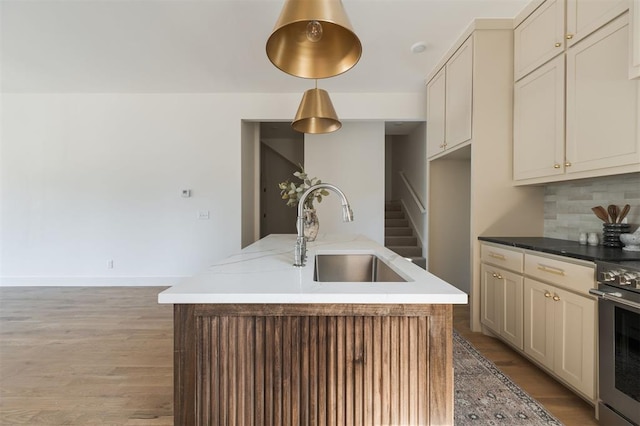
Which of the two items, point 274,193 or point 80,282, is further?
point 274,193

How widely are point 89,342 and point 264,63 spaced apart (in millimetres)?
3291

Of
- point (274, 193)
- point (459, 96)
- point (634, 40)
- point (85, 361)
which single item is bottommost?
point (85, 361)

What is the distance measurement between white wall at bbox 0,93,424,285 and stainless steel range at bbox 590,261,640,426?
10.6ft

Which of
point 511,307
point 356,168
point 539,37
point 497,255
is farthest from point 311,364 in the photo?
point 356,168

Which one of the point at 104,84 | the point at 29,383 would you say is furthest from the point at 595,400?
the point at 104,84

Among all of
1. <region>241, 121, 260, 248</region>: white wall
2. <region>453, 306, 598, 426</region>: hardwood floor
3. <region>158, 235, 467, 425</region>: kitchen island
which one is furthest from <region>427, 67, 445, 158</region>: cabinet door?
<region>158, 235, 467, 425</region>: kitchen island

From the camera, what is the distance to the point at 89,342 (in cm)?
247

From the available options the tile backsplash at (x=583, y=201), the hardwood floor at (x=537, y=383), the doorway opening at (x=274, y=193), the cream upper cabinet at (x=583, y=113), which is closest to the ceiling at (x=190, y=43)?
the cream upper cabinet at (x=583, y=113)

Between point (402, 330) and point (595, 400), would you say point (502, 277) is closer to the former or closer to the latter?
point (595, 400)

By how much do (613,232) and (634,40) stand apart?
1.12 m

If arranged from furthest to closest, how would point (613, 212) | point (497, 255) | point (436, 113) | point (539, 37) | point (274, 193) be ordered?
point (274, 193)
point (436, 113)
point (497, 255)
point (539, 37)
point (613, 212)

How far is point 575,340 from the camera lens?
1622 millimetres

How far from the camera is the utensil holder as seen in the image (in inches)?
72.5

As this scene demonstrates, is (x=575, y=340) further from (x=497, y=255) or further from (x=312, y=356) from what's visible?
(x=312, y=356)
